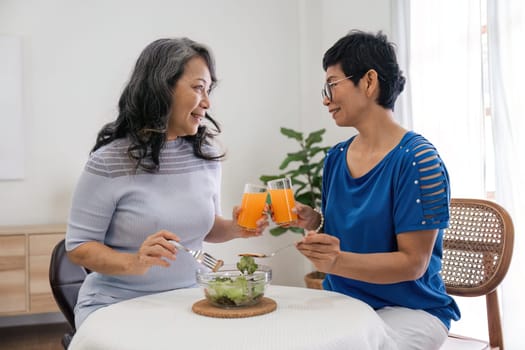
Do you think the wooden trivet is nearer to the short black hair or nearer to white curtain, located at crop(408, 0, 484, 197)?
the short black hair

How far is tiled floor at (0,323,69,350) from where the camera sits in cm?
390

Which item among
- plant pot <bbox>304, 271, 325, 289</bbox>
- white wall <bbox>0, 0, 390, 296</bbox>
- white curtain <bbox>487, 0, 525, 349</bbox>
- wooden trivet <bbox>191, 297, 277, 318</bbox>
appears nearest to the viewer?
wooden trivet <bbox>191, 297, 277, 318</bbox>

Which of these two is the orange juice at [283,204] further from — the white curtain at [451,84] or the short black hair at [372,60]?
the white curtain at [451,84]

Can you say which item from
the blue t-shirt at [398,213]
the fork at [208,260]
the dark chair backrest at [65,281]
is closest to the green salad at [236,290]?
the fork at [208,260]

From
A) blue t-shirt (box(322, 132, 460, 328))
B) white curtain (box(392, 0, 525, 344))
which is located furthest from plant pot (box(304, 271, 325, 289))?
blue t-shirt (box(322, 132, 460, 328))

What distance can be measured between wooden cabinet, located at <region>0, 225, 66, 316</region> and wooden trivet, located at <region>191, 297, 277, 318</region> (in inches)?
112

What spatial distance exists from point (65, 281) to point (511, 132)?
2377 mm

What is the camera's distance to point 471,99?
3.34 meters

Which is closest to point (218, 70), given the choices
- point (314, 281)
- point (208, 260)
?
point (314, 281)

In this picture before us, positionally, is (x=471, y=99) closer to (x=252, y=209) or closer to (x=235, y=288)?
(x=252, y=209)

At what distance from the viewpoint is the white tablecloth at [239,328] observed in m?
1.18

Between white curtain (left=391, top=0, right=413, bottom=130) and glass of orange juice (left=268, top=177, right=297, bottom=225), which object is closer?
glass of orange juice (left=268, top=177, right=297, bottom=225)

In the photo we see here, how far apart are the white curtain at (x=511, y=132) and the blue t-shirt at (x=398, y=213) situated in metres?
1.46

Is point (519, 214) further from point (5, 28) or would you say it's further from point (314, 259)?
point (5, 28)
